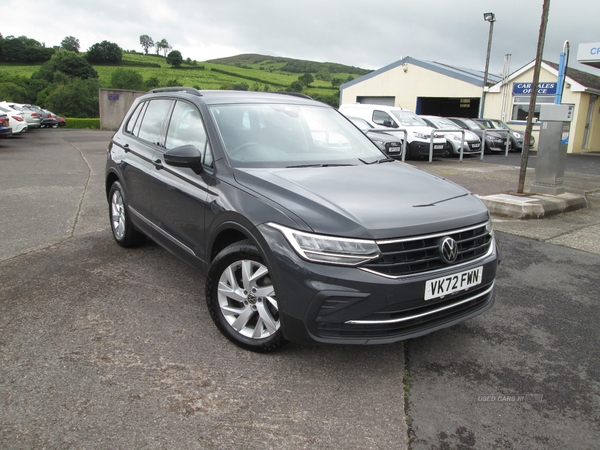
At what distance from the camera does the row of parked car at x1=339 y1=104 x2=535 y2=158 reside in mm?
15655

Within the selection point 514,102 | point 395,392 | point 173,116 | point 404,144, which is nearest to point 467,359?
point 395,392

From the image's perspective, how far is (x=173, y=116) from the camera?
441cm

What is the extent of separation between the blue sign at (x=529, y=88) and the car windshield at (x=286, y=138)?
23769 millimetres

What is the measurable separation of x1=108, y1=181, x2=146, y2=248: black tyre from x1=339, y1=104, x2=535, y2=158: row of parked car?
10063mm

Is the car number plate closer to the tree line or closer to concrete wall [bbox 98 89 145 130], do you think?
concrete wall [bbox 98 89 145 130]

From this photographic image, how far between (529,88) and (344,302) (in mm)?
26536

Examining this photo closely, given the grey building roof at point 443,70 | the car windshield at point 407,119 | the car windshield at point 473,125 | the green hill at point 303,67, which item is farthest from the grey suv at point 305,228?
the green hill at point 303,67

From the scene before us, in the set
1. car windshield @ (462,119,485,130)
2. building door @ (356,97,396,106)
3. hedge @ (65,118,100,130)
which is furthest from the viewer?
hedge @ (65,118,100,130)

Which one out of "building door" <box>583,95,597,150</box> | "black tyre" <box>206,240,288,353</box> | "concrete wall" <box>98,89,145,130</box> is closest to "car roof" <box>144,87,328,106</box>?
"black tyre" <box>206,240,288,353</box>

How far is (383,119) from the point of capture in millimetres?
17609

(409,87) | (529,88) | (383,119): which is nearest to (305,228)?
(383,119)

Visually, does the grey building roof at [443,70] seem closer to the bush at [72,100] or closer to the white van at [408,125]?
the white van at [408,125]

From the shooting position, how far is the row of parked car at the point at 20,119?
59.4ft

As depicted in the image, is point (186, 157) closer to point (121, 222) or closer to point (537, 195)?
point (121, 222)
